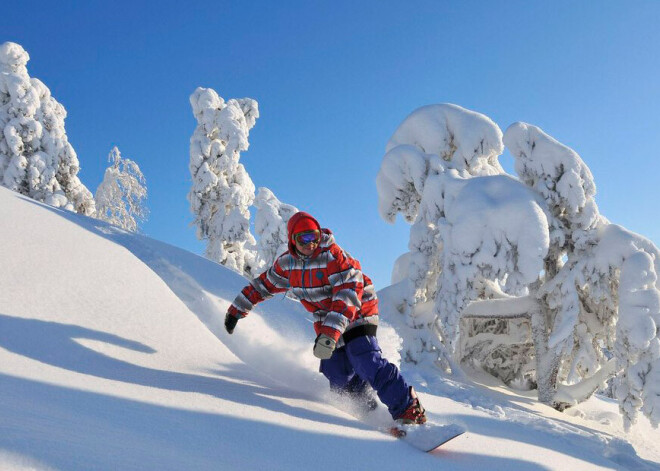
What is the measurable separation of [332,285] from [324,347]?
0.55m

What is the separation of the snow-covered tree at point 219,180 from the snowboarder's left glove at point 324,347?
1828cm

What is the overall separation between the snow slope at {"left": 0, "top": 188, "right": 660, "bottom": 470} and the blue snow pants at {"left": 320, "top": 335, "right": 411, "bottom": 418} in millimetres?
189

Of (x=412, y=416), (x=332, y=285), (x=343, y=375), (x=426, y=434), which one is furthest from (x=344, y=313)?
(x=426, y=434)

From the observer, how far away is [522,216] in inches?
372

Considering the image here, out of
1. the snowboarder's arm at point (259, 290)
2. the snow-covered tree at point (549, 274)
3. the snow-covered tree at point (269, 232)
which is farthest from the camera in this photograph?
the snow-covered tree at point (269, 232)

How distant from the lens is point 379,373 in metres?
3.13

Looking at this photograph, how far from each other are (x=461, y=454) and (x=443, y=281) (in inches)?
302

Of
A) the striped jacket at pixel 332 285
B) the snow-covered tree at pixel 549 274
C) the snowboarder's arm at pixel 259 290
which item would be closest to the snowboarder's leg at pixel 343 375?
the striped jacket at pixel 332 285

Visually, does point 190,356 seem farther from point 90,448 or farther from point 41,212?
point 41,212

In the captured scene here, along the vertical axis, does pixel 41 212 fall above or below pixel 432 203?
below

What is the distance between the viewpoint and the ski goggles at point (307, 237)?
331 cm

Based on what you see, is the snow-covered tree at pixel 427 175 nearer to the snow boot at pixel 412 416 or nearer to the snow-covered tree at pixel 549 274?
the snow-covered tree at pixel 549 274

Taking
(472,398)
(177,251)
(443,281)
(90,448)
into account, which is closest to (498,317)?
(443,281)

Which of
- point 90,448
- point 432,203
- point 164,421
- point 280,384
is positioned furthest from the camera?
point 432,203
